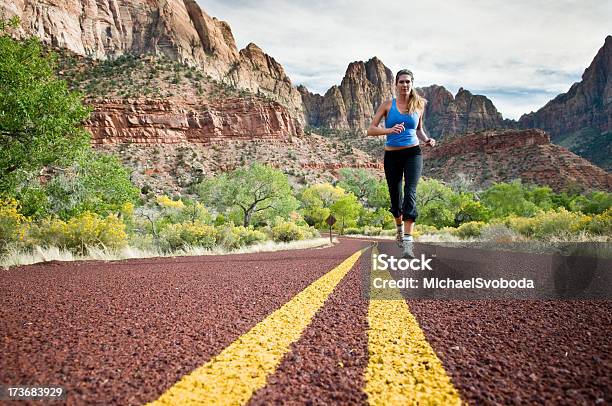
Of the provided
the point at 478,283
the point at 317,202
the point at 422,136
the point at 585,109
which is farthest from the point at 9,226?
the point at 585,109

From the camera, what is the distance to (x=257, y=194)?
2944 cm

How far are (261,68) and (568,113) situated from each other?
144905mm

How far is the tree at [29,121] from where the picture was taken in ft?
29.9

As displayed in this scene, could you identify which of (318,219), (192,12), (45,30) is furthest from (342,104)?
(318,219)

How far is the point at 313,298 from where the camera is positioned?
3004 mm

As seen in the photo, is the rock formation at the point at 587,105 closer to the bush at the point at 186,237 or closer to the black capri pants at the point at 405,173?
the bush at the point at 186,237

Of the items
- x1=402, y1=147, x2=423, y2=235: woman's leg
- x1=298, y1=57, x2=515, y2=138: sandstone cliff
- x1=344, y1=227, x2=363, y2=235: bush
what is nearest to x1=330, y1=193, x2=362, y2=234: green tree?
x1=344, y1=227, x2=363, y2=235: bush

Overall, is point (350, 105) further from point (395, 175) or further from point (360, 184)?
point (395, 175)

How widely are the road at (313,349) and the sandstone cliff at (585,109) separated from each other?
152240mm

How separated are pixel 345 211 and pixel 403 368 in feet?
149

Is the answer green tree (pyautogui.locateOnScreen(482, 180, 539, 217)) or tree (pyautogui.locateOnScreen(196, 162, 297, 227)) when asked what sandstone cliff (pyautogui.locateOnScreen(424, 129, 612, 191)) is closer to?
green tree (pyautogui.locateOnScreen(482, 180, 539, 217))

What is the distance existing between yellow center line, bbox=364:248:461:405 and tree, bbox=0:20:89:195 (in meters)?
10.4

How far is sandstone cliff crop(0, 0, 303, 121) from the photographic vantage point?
90.7m

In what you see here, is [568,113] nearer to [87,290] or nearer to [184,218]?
[184,218]
